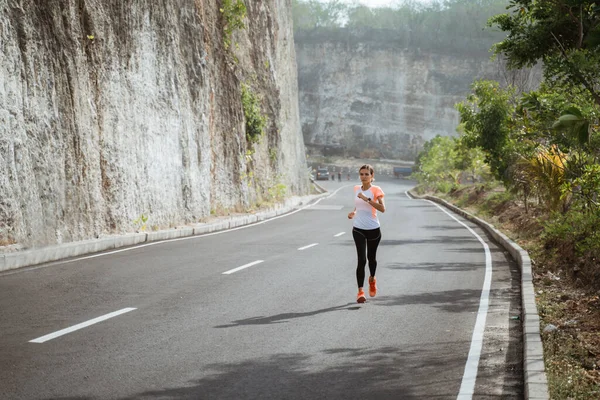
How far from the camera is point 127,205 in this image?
20.6 metres

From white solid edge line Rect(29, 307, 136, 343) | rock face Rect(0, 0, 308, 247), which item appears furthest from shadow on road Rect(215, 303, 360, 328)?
rock face Rect(0, 0, 308, 247)

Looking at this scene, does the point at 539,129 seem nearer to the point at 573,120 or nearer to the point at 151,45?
the point at 573,120

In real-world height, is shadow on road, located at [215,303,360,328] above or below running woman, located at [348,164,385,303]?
below

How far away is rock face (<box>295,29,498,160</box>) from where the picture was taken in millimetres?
124688

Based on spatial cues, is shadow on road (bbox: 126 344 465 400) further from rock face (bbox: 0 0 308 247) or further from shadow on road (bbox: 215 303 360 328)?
rock face (bbox: 0 0 308 247)

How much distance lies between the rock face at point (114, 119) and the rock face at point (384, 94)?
89288mm

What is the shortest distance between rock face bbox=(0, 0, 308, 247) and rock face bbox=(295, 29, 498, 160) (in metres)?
89.3

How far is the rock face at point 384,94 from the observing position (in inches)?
4909

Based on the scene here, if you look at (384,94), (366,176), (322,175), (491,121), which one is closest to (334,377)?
(366,176)

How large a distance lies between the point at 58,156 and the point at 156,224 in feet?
21.0

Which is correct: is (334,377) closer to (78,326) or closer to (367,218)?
(78,326)

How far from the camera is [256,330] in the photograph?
26.5 feet

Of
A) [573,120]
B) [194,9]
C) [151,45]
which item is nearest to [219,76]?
[194,9]

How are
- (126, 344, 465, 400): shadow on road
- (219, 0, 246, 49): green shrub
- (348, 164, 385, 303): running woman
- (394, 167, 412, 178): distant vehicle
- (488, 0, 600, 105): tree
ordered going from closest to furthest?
(126, 344, 465, 400): shadow on road
(488, 0, 600, 105): tree
(348, 164, 385, 303): running woman
(219, 0, 246, 49): green shrub
(394, 167, 412, 178): distant vehicle
